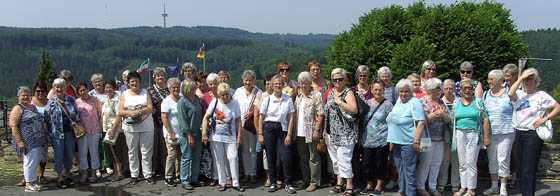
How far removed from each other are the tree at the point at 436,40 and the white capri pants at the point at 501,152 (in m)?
2.30

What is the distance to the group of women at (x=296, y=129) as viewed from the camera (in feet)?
20.7

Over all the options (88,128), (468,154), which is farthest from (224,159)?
(468,154)

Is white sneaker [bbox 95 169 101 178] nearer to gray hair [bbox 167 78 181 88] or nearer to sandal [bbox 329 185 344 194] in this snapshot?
gray hair [bbox 167 78 181 88]

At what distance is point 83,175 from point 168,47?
167m

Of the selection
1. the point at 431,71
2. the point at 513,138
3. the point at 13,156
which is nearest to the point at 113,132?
the point at 13,156

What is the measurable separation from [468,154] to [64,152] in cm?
559

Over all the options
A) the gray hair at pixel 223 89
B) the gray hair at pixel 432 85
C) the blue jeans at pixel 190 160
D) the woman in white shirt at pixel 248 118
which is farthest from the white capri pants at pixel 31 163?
the gray hair at pixel 432 85

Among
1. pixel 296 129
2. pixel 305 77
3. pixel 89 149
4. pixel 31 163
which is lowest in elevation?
pixel 31 163

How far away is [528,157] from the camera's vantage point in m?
5.90

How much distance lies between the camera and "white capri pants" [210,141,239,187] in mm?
7102

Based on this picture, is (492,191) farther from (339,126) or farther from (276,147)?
(276,147)

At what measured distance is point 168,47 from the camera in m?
170

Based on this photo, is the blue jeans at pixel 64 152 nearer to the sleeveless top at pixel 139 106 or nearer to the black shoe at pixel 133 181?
the sleeveless top at pixel 139 106

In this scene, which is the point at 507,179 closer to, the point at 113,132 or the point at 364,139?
the point at 364,139
